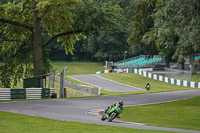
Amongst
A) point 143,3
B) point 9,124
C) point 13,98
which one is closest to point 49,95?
point 13,98

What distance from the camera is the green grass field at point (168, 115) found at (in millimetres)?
18272

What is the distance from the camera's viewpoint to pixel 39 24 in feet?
120

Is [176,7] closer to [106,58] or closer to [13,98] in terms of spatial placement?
[13,98]

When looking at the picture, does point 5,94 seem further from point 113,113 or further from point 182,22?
point 113,113

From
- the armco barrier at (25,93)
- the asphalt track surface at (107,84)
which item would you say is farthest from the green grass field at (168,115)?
the asphalt track surface at (107,84)

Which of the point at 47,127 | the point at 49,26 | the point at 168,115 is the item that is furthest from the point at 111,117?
the point at 49,26

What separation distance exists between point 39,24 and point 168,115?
18.7 metres

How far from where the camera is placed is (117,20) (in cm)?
3847

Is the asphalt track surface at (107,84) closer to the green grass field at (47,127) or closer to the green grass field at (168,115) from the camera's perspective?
the green grass field at (168,115)

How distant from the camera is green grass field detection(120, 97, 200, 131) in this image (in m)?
18.3

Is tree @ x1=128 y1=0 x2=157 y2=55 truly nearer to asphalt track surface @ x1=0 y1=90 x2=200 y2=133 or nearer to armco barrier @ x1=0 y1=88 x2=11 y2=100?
armco barrier @ x1=0 y1=88 x2=11 y2=100

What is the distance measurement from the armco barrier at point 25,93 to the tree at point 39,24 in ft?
20.7

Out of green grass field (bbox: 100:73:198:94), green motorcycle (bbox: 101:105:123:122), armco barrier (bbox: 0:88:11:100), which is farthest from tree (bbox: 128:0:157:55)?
green motorcycle (bbox: 101:105:123:122)

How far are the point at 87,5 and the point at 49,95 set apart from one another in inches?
367
